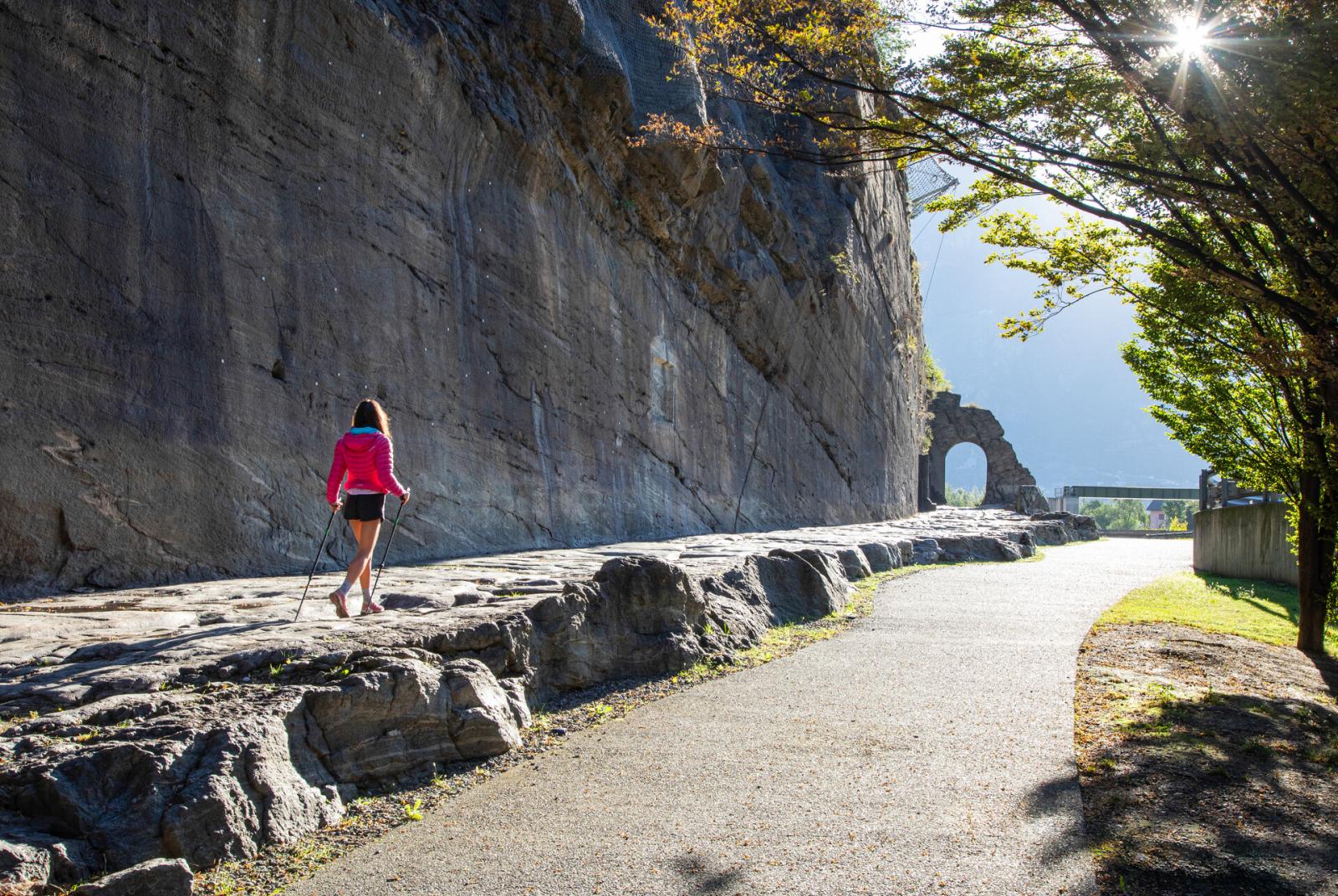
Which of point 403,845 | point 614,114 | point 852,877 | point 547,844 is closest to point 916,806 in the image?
point 852,877

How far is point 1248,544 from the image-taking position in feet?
63.2

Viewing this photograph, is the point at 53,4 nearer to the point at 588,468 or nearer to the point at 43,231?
the point at 43,231

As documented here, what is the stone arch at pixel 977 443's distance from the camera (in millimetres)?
55094

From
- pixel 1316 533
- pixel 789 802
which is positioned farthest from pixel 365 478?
pixel 1316 533

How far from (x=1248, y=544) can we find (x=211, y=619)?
62.8 ft

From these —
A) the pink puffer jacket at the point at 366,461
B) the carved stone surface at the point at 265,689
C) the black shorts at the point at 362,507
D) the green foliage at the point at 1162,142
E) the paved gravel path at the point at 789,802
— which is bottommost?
the paved gravel path at the point at 789,802

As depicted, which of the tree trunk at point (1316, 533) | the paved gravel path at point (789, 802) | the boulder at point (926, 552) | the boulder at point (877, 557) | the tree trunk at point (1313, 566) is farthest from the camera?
the boulder at point (926, 552)

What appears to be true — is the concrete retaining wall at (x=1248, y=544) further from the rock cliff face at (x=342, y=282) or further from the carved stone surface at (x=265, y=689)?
the carved stone surface at (x=265, y=689)

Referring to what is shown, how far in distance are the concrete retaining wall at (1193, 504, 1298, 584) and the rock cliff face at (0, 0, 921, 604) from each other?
941 centimetres

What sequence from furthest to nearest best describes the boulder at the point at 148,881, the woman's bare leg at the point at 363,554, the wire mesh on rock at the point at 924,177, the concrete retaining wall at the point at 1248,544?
the wire mesh on rock at the point at 924,177 < the concrete retaining wall at the point at 1248,544 < the woman's bare leg at the point at 363,554 < the boulder at the point at 148,881

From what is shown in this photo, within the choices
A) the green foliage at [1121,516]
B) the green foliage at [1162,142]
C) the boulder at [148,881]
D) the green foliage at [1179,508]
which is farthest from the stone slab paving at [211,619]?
the green foliage at [1121,516]

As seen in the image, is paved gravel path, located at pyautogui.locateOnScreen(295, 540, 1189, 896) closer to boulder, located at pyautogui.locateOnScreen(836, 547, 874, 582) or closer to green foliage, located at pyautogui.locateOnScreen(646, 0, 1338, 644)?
green foliage, located at pyautogui.locateOnScreen(646, 0, 1338, 644)

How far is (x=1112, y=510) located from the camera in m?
118

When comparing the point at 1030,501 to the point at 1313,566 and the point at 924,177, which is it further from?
the point at 1313,566
